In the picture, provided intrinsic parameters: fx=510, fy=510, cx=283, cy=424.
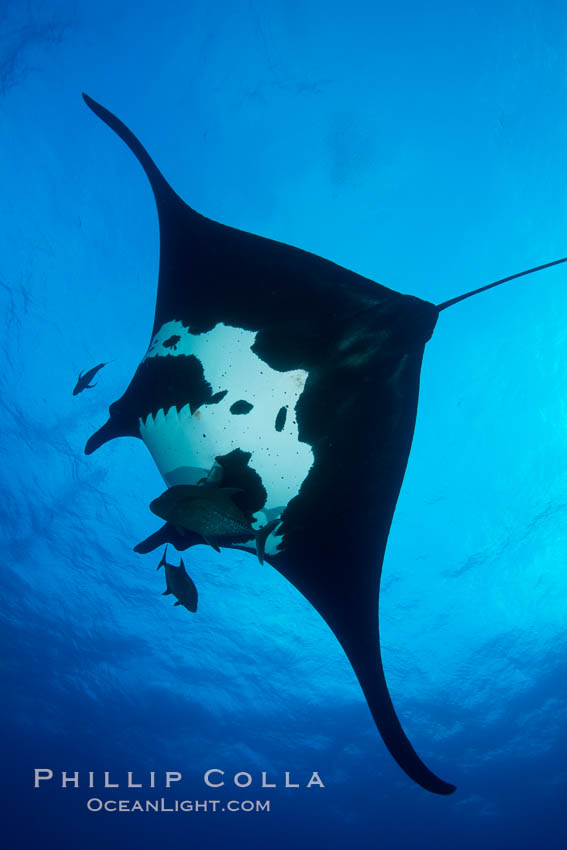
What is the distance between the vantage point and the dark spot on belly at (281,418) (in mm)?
2500

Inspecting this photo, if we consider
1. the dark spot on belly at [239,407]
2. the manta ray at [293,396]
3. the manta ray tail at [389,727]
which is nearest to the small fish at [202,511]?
the manta ray at [293,396]

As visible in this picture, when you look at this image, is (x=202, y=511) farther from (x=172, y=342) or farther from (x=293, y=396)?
(x=172, y=342)

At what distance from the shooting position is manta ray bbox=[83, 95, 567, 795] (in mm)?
2320

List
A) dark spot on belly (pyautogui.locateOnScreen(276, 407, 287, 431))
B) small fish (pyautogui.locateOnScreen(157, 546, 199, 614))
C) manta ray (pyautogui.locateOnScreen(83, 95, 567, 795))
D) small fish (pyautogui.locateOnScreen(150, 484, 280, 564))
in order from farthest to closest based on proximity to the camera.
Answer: small fish (pyautogui.locateOnScreen(157, 546, 199, 614)) → dark spot on belly (pyautogui.locateOnScreen(276, 407, 287, 431)) → manta ray (pyautogui.locateOnScreen(83, 95, 567, 795)) → small fish (pyautogui.locateOnScreen(150, 484, 280, 564))

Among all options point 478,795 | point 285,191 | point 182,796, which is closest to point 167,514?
point 285,191

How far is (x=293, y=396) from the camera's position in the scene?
2.47m

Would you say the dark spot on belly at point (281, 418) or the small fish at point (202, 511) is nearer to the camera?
the small fish at point (202, 511)

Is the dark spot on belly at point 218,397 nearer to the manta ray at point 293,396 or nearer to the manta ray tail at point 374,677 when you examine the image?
the manta ray at point 293,396

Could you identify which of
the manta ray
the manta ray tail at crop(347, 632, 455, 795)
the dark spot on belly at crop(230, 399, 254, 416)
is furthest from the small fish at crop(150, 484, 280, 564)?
the manta ray tail at crop(347, 632, 455, 795)

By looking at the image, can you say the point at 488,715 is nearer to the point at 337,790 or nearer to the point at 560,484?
the point at 337,790

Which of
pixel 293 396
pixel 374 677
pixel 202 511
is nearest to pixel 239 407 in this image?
pixel 293 396

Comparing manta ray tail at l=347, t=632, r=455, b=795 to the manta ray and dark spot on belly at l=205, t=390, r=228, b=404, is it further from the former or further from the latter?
dark spot on belly at l=205, t=390, r=228, b=404

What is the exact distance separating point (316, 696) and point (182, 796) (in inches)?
566

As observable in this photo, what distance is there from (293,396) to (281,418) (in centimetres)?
13
